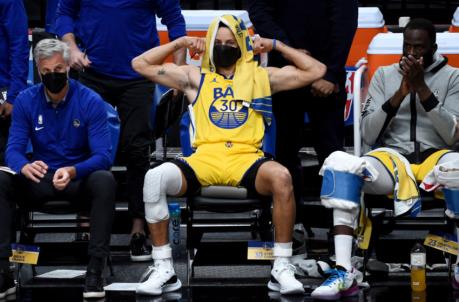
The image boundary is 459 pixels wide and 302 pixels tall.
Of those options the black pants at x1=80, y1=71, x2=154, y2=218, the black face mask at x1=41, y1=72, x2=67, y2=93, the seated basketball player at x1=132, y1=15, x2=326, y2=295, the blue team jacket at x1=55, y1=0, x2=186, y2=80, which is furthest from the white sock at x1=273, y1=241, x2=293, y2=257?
the blue team jacket at x1=55, y1=0, x2=186, y2=80

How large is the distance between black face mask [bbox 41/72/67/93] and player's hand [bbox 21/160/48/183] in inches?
17.2

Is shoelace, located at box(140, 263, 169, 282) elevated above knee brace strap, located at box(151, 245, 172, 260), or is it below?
below

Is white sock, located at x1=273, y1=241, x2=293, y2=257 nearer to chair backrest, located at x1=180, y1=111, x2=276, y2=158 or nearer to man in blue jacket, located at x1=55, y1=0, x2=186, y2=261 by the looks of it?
chair backrest, located at x1=180, y1=111, x2=276, y2=158

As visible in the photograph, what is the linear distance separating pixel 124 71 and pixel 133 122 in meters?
0.33

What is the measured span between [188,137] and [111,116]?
0.48 m

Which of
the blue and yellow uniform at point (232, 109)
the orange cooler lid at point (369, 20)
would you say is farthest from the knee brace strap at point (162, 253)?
the orange cooler lid at point (369, 20)

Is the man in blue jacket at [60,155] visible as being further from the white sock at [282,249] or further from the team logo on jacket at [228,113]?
the white sock at [282,249]

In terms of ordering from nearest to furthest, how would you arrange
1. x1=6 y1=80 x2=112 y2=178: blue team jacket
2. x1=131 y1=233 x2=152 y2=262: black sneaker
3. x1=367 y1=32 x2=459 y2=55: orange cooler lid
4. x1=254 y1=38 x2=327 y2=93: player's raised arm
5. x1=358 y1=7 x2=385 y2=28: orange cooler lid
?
x1=6 y1=80 x2=112 y2=178: blue team jacket < x1=254 y1=38 x2=327 y2=93: player's raised arm < x1=131 y1=233 x2=152 y2=262: black sneaker < x1=367 y1=32 x2=459 y2=55: orange cooler lid < x1=358 y1=7 x2=385 y2=28: orange cooler lid

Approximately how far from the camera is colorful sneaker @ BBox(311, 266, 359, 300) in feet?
22.3

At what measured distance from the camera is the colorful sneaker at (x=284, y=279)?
22.5 feet

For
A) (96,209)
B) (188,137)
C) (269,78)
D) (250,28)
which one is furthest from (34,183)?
(250,28)

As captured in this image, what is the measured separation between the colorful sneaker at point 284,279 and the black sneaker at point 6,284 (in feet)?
4.69

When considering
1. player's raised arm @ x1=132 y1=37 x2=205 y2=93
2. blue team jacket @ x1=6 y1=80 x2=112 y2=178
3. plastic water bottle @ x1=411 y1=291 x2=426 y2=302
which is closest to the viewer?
plastic water bottle @ x1=411 y1=291 x2=426 y2=302

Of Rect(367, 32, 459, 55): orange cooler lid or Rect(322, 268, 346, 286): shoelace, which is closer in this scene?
Rect(322, 268, 346, 286): shoelace
